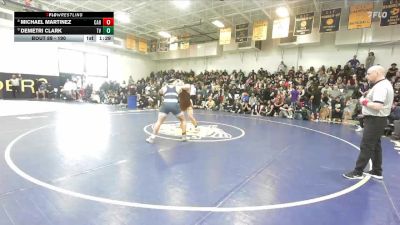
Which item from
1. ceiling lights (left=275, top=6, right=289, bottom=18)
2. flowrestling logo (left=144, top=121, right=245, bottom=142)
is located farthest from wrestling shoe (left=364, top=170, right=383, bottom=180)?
ceiling lights (left=275, top=6, right=289, bottom=18)

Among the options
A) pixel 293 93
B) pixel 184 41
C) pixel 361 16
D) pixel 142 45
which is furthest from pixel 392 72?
pixel 142 45

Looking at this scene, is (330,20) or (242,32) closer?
(330,20)

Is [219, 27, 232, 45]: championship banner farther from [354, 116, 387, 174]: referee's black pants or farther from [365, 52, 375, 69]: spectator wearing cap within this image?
[354, 116, 387, 174]: referee's black pants

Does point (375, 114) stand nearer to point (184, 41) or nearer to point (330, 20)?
point (330, 20)

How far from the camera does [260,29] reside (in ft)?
53.0

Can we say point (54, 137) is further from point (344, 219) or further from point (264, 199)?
point (344, 219)

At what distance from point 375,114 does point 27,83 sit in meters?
22.4

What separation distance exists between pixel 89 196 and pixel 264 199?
2188mm

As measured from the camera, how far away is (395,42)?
14.5 meters

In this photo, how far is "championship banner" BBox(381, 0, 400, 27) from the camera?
1154 centimetres

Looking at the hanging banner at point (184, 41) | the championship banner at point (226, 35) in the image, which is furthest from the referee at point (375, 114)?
the hanging banner at point (184, 41)
